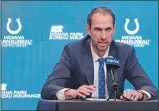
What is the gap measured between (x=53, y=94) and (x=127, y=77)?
0.53 m

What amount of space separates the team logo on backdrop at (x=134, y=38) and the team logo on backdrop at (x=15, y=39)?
886 mm

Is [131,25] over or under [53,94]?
over

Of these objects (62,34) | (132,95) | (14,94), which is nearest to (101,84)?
(132,95)

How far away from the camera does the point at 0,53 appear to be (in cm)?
404

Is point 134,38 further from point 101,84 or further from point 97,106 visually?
point 97,106

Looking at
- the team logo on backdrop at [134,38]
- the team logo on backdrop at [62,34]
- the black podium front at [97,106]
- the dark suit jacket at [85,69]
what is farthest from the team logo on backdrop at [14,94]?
the black podium front at [97,106]

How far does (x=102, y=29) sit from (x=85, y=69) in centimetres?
25

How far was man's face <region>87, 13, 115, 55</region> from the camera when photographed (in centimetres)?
233

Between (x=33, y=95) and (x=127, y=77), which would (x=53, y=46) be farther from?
(x=127, y=77)

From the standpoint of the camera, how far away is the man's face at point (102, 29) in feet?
7.63

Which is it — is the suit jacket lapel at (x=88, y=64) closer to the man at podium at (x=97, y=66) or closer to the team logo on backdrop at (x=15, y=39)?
the man at podium at (x=97, y=66)

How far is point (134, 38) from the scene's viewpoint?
157 inches

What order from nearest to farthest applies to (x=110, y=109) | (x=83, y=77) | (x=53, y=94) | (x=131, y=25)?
(x=110, y=109)
(x=53, y=94)
(x=83, y=77)
(x=131, y=25)

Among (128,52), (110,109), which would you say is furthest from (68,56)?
(110,109)
